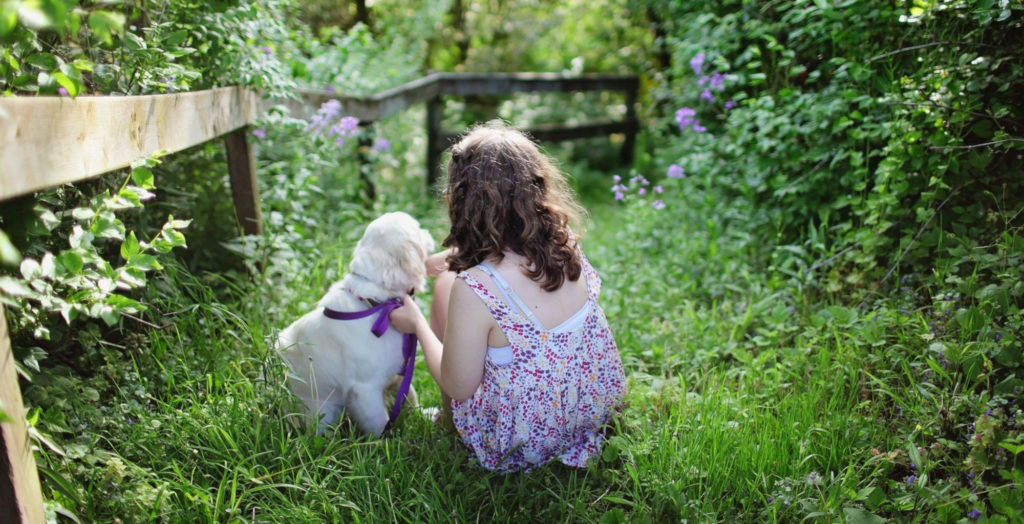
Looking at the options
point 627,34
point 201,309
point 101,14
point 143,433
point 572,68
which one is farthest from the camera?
point 572,68

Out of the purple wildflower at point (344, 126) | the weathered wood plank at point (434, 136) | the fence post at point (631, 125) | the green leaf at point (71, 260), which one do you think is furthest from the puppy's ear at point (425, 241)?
the fence post at point (631, 125)

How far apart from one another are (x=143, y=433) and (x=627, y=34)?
8029 millimetres

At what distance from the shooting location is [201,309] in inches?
110

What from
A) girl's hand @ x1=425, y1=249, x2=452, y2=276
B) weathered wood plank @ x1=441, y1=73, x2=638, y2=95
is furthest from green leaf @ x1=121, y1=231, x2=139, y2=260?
weathered wood plank @ x1=441, y1=73, x2=638, y2=95

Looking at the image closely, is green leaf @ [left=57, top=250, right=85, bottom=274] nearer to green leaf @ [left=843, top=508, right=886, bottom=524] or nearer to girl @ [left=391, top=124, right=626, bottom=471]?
girl @ [left=391, top=124, right=626, bottom=471]

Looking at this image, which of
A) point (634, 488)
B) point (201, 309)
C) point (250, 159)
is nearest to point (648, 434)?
point (634, 488)

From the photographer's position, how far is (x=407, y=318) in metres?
2.41

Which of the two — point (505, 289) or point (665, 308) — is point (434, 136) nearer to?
point (665, 308)

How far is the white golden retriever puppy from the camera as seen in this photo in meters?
2.40

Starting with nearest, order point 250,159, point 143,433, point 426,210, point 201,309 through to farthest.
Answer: point 143,433 → point 201,309 → point 250,159 → point 426,210

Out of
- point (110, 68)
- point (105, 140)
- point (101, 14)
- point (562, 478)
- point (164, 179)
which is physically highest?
point (101, 14)

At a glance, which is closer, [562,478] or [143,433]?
[143,433]

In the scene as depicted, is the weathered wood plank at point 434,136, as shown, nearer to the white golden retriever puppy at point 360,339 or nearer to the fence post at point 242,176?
the fence post at point 242,176

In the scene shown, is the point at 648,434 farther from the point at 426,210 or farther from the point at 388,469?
the point at 426,210
